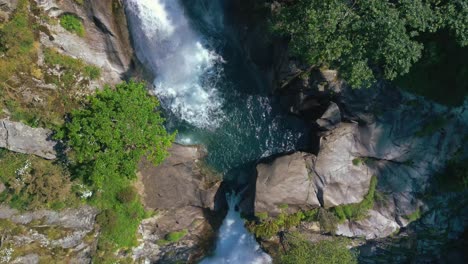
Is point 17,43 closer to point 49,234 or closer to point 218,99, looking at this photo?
point 49,234

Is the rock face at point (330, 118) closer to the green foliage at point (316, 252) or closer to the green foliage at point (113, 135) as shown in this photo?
the green foliage at point (316, 252)

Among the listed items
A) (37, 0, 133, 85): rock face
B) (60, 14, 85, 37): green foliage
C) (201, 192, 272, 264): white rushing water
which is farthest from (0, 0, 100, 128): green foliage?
(201, 192, 272, 264): white rushing water

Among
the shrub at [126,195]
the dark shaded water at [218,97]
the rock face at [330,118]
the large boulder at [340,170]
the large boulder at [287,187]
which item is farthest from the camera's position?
the dark shaded water at [218,97]

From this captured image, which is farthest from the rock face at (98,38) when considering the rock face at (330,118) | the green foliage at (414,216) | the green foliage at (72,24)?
the green foliage at (414,216)

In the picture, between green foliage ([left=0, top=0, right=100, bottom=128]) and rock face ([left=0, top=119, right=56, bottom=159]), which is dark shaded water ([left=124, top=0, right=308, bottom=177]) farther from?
rock face ([left=0, top=119, right=56, bottom=159])

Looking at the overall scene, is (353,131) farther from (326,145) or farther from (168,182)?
(168,182)

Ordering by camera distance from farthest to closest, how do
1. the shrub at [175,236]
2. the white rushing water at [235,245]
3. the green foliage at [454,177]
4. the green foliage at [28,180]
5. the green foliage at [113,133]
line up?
the white rushing water at [235,245] < the shrub at [175,236] < the green foliage at [454,177] < the green foliage at [28,180] < the green foliage at [113,133]

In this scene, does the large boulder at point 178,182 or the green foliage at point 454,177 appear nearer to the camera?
the green foliage at point 454,177
